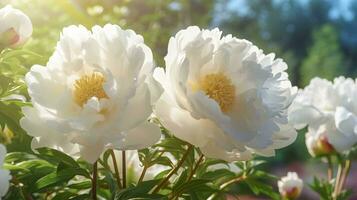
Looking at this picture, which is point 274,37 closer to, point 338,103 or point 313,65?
point 313,65

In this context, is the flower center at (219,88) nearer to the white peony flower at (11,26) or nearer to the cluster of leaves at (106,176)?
the cluster of leaves at (106,176)

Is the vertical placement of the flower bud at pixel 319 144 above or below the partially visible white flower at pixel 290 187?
above

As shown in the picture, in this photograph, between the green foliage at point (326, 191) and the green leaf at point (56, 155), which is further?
the green foliage at point (326, 191)

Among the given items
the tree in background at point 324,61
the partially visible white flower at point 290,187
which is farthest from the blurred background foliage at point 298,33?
the partially visible white flower at point 290,187

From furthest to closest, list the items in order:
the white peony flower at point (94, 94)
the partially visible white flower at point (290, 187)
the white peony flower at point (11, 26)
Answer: the partially visible white flower at point (290, 187) < the white peony flower at point (11, 26) < the white peony flower at point (94, 94)

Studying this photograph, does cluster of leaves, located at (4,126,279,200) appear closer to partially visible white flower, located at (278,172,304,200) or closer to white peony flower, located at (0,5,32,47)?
white peony flower, located at (0,5,32,47)

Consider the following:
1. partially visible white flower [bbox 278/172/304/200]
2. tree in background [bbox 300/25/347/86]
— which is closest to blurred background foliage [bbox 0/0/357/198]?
tree in background [bbox 300/25/347/86]


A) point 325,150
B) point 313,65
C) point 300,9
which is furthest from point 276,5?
point 325,150
